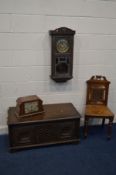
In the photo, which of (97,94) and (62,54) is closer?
(62,54)

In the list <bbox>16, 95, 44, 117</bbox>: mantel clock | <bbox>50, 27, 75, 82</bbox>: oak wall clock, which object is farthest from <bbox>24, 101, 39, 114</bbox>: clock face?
<bbox>50, 27, 75, 82</bbox>: oak wall clock

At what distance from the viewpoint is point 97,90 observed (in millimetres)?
2979

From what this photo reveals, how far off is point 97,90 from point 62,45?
2.69 feet

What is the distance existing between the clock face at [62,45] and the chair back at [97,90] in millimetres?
588

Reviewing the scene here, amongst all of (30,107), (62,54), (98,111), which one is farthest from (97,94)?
(30,107)

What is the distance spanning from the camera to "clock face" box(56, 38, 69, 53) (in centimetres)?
266

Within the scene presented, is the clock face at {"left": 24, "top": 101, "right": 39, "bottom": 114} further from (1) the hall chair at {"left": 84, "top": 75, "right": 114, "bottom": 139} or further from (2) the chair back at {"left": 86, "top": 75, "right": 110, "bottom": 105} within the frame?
(2) the chair back at {"left": 86, "top": 75, "right": 110, "bottom": 105}

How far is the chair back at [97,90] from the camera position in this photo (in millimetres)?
2953

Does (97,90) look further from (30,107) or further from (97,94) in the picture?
(30,107)

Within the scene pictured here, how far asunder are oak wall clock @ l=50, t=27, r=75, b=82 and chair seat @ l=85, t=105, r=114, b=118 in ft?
1.68

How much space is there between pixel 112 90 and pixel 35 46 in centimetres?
131

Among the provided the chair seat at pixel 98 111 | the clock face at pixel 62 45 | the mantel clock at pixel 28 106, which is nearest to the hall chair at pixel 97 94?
the chair seat at pixel 98 111

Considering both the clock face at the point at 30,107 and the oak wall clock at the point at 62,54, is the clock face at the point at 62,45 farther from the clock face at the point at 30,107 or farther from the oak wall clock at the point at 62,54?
the clock face at the point at 30,107

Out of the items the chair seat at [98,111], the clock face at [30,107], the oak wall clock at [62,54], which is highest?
the oak wall clock at [62,54]
